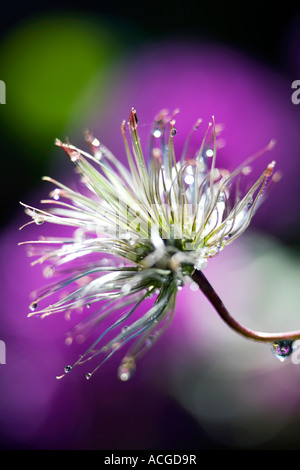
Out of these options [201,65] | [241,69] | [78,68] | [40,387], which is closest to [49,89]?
[78,68]

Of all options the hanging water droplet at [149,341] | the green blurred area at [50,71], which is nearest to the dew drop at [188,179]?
the hanging water droplet at [149,341]

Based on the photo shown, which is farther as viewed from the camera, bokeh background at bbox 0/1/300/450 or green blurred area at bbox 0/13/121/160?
green blurred area at bbox 0/13/121/160

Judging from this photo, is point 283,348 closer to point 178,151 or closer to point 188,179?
point 188,179

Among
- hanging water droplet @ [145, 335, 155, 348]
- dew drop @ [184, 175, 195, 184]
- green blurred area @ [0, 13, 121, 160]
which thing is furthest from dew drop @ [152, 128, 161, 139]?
green blurred area @ [0, 13, 121, 160]

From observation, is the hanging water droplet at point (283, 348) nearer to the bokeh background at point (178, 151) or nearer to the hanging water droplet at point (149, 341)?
the hanging water droplet at point (149, 341)

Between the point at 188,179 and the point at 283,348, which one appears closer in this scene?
the point at 283,348

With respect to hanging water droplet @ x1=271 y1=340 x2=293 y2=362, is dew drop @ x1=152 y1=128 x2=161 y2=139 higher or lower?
higher

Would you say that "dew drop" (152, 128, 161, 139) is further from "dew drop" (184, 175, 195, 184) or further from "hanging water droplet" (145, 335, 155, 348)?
A: "hanging water droplet" (145, 335, 155, 348)

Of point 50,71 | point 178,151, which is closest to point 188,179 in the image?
point 178,151
